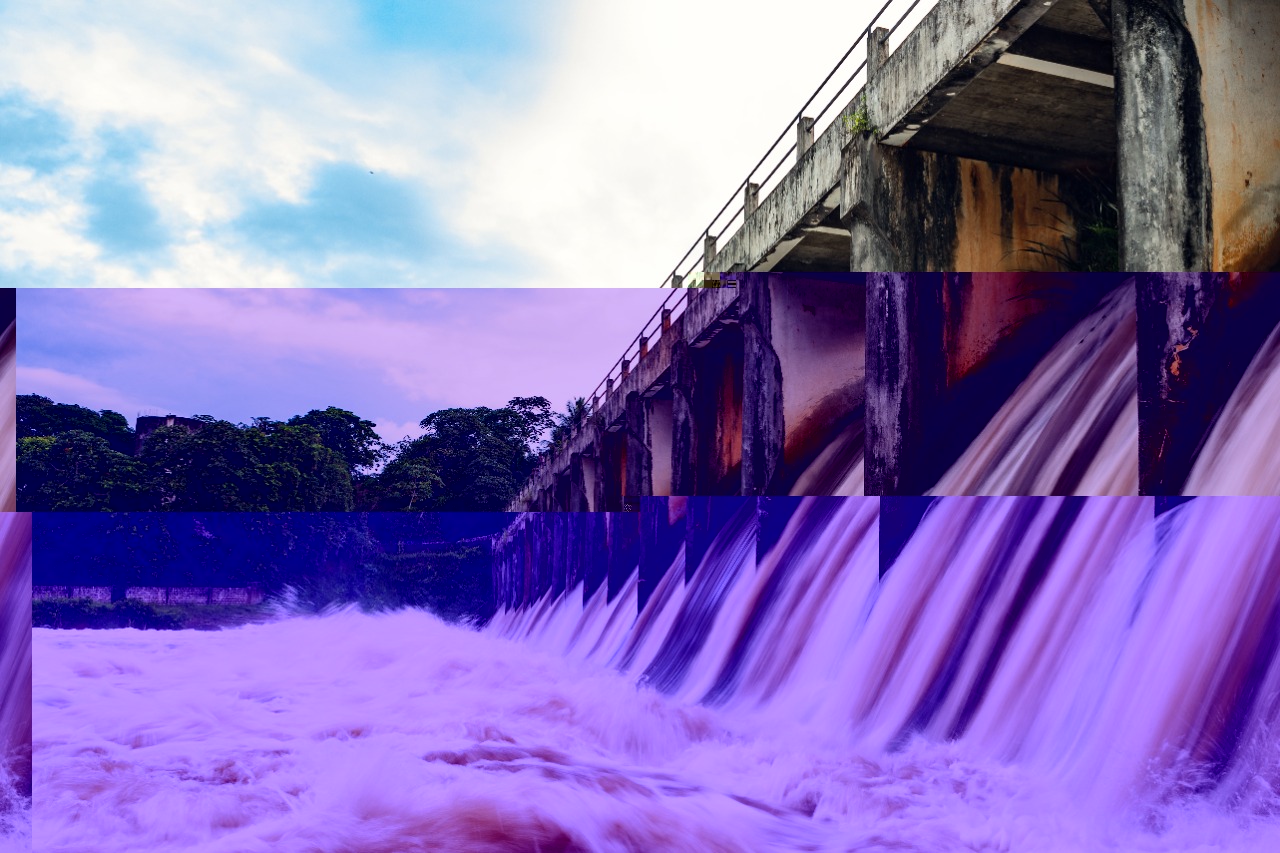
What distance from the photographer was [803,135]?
12164 millimetres

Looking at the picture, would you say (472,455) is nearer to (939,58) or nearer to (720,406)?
(720,406)

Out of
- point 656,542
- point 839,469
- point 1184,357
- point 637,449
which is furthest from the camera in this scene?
point 637,449

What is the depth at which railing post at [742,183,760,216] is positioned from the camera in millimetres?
13859

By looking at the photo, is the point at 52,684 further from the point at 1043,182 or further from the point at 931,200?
the point at 1043,182

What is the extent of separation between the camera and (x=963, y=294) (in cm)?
514

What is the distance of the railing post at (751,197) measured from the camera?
1386cm

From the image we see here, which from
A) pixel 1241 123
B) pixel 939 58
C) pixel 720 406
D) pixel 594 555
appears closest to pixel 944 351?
pixel 594 555

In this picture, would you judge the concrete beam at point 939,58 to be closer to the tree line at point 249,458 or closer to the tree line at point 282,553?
the tree line at point 249,458

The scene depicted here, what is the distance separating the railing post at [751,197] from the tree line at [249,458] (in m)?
9.46

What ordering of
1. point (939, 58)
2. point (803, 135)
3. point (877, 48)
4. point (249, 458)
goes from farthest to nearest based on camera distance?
point (803, 135), point (877, 48), point (939, 58), point (249, 458)

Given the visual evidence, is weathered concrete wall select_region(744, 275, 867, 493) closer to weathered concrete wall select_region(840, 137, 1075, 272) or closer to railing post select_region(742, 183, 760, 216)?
weathered concrete wall select_region(840, 137, 1075, 272)

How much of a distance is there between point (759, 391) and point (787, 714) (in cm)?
250

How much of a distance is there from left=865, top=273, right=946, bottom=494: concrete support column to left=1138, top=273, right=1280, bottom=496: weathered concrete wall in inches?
38.7

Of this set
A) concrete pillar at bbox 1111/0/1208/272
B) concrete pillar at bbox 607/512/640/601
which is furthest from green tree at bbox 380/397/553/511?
concrete pillar at bbox 1111/0/1208/272
